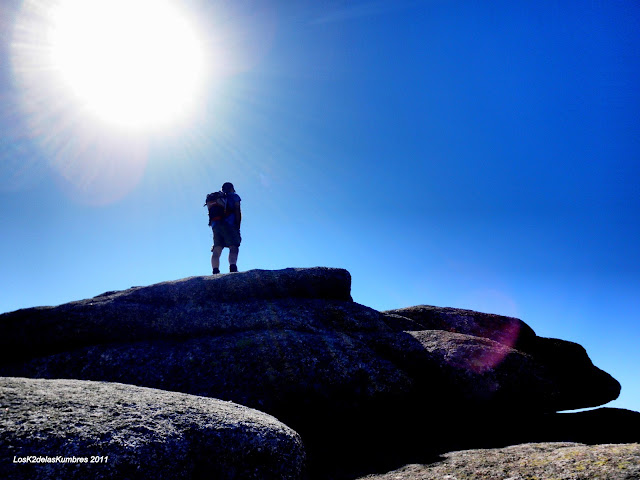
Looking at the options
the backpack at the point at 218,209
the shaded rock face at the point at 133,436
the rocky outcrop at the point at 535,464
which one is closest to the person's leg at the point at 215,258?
the backpack at the point at 218,209

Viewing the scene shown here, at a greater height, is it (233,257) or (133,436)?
(233,257)

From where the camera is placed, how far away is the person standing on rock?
24172mm

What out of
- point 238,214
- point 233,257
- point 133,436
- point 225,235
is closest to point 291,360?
point 133,436

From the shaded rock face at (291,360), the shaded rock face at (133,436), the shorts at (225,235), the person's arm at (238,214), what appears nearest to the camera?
the shaded rock face at (133,436)

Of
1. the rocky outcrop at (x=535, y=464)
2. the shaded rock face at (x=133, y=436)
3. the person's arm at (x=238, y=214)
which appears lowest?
the rocky outcrop at (x=535, y=464)

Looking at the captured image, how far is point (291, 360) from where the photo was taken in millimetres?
13570

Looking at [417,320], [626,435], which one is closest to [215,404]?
[626,435]

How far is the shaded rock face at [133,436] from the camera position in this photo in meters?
5.05

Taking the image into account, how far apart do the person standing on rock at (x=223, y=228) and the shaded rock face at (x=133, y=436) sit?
53.9ft

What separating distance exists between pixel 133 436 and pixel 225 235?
19.1 meters

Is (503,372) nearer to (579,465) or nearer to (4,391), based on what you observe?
(579,465)

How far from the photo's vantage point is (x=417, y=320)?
2194cm

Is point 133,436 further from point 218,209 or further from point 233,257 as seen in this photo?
point 218,209

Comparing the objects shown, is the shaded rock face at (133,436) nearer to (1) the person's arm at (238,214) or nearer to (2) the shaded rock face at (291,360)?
(2) the shaded rock face at (291,360)
